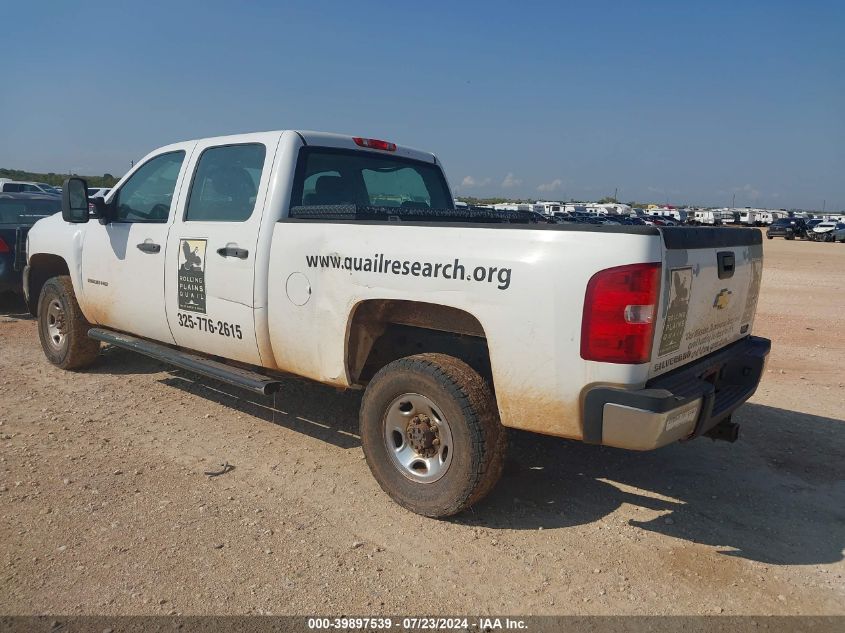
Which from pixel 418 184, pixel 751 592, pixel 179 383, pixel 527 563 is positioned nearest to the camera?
pixel 751 592

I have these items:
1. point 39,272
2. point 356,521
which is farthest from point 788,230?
point 356,521

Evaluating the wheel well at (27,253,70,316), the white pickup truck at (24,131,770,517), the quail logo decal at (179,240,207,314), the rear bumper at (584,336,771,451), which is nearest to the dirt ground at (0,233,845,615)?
the white pickup truck at (24,131,770,517)

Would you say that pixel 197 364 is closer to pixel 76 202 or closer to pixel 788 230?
pixel 76 202

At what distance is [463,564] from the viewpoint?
10.3ft

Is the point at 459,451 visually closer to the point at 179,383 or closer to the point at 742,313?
the point at 742,313

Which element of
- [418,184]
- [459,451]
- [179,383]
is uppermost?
[418,184]


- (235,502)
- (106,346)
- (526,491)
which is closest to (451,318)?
(526,491)

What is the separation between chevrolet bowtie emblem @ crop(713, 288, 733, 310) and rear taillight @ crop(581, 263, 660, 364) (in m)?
0.80

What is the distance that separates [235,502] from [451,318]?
1.57m

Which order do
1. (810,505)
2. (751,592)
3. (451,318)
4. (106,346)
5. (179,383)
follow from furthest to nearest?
(106,346) → (179,383) → (810,505) → (451,318) → (751,592)

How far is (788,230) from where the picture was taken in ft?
140

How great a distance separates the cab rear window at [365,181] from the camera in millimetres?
4488

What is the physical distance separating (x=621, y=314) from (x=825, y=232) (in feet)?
149

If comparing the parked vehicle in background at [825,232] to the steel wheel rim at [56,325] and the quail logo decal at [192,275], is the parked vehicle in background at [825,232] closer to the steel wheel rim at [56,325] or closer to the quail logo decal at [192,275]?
the steel wheel rim at [56,325]
